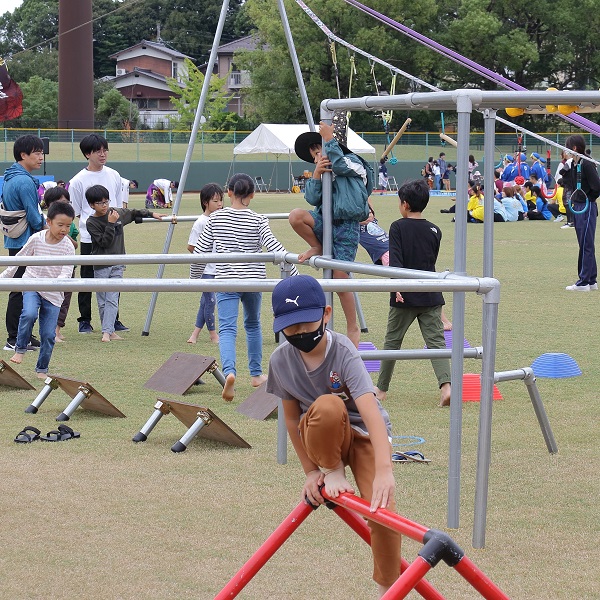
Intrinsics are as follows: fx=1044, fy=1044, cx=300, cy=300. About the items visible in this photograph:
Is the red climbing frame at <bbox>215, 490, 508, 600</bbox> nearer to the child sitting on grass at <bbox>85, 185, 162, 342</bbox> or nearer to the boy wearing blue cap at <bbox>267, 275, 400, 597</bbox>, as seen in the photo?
the boy wearing blue cap at <bbox>267, 275, 400, 597</bbox>

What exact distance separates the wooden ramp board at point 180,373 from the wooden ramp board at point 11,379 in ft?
2.97

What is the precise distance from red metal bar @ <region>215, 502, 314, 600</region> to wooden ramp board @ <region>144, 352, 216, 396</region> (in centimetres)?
431

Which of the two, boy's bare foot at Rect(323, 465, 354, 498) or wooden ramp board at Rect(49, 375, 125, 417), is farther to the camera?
wooden ramp board at Rect(49, 375, 125, 417)

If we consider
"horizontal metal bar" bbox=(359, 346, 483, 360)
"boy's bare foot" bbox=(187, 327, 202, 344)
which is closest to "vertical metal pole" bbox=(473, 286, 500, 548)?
"horizontal metal bar" bbox=(359, 346, 483, 360)

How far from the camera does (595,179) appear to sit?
13664 millimetres

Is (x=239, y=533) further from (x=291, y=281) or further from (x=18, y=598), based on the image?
(x=291, y=281)

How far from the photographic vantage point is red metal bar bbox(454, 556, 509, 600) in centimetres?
288

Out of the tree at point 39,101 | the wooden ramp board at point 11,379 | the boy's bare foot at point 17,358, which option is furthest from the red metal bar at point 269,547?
the tree at point 39,101

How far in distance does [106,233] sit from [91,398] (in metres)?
3.48

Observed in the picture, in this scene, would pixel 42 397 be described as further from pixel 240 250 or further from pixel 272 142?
pixel 272 142

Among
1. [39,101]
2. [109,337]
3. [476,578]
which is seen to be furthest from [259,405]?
[39,101]

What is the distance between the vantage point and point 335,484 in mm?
3387

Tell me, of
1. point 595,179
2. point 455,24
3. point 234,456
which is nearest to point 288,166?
point 455,24

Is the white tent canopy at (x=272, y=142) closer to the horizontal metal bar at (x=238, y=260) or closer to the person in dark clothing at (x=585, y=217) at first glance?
the person in dark clothing at (x=585, y=217)
